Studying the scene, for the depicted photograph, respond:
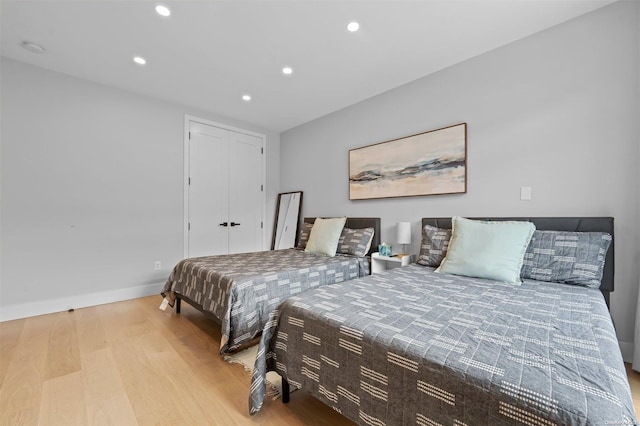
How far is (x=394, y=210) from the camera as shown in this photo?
338 cm

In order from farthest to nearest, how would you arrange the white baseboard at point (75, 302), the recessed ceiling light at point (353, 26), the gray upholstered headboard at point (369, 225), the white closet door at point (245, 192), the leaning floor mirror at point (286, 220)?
the leaning floor mirror at point (286, 220) → the white closet door at point (245, 192) → the gray upholstered headboard at point (369, 225) → the white baseboard at point (75, 302) → the recessed ceiling light at point (353, 26)

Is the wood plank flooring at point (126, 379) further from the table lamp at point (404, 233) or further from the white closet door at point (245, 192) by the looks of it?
the white closet door at point (245, 192)

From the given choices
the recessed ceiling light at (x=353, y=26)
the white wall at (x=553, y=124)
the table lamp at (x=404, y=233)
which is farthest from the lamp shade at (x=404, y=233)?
the recessed ceiling light at (x=353, y=26)

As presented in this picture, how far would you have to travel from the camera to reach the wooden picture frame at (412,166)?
111 inches

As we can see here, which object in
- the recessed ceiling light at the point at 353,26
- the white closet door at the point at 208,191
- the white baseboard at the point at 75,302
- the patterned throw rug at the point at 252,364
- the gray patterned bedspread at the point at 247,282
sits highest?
the recessed ceiling light at the point at 353,26

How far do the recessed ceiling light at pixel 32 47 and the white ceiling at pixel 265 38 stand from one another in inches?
1.8

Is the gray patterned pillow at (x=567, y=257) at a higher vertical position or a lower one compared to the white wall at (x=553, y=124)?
lower

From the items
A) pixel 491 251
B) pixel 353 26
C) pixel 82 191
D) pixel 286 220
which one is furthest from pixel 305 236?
pixel 82 191

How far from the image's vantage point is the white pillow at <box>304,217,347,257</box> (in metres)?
3.36

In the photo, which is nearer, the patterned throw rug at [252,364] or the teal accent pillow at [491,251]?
the patterned throw rug at [252,364]

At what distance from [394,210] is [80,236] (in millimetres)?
3780

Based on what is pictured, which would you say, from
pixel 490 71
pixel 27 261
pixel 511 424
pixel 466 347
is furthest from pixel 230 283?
pixel 490 71

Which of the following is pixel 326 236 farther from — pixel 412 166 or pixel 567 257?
pixel 567 257

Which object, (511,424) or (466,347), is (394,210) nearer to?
(466,347)
